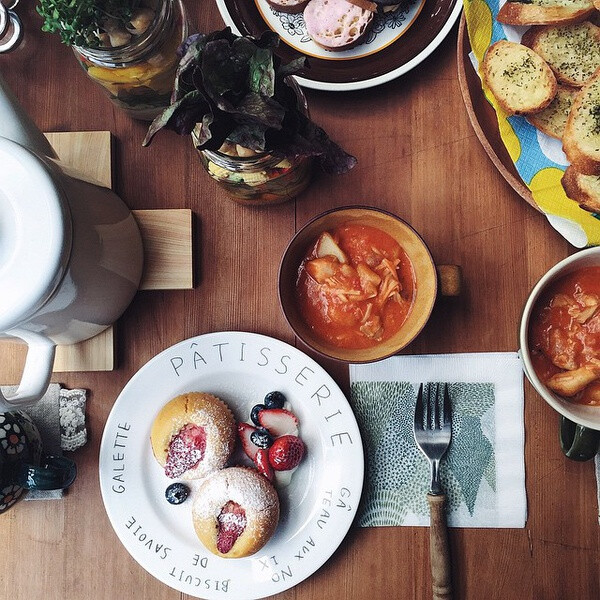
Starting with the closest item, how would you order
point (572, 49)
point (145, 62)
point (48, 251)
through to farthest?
point (48, 251) < point (145, 62) < point (572, 49)

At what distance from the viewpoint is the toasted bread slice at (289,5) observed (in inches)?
37.2

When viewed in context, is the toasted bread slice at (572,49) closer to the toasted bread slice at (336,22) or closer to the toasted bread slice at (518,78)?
the toasted bread slice at (518,78)

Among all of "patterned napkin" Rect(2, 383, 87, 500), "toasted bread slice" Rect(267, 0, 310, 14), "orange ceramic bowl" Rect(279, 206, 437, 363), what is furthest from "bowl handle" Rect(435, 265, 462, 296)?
"patterned napkin" Rect(2, 383, 87, 500)

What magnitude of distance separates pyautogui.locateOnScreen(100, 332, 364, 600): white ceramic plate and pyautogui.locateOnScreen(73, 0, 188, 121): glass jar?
0.35 m

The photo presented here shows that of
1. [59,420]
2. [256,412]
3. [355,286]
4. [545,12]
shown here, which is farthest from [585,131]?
[59,420]

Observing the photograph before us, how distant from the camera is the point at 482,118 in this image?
943 mm

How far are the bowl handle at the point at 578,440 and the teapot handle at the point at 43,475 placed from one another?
0.70 m

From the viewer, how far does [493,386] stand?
3.18 feet

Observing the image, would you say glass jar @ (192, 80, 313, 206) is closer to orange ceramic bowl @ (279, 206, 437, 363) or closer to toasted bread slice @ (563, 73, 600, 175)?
orange ceramic bowl @ (279, 206, 437, 363)

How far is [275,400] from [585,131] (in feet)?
1.87

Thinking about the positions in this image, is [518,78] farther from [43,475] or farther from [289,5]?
[43,475]

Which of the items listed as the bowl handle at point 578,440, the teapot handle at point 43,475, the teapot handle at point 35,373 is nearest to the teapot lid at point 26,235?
the teapot handle at point 35,373

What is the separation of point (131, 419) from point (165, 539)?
18 centimetres

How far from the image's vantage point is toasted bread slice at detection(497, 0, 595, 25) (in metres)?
0.89
